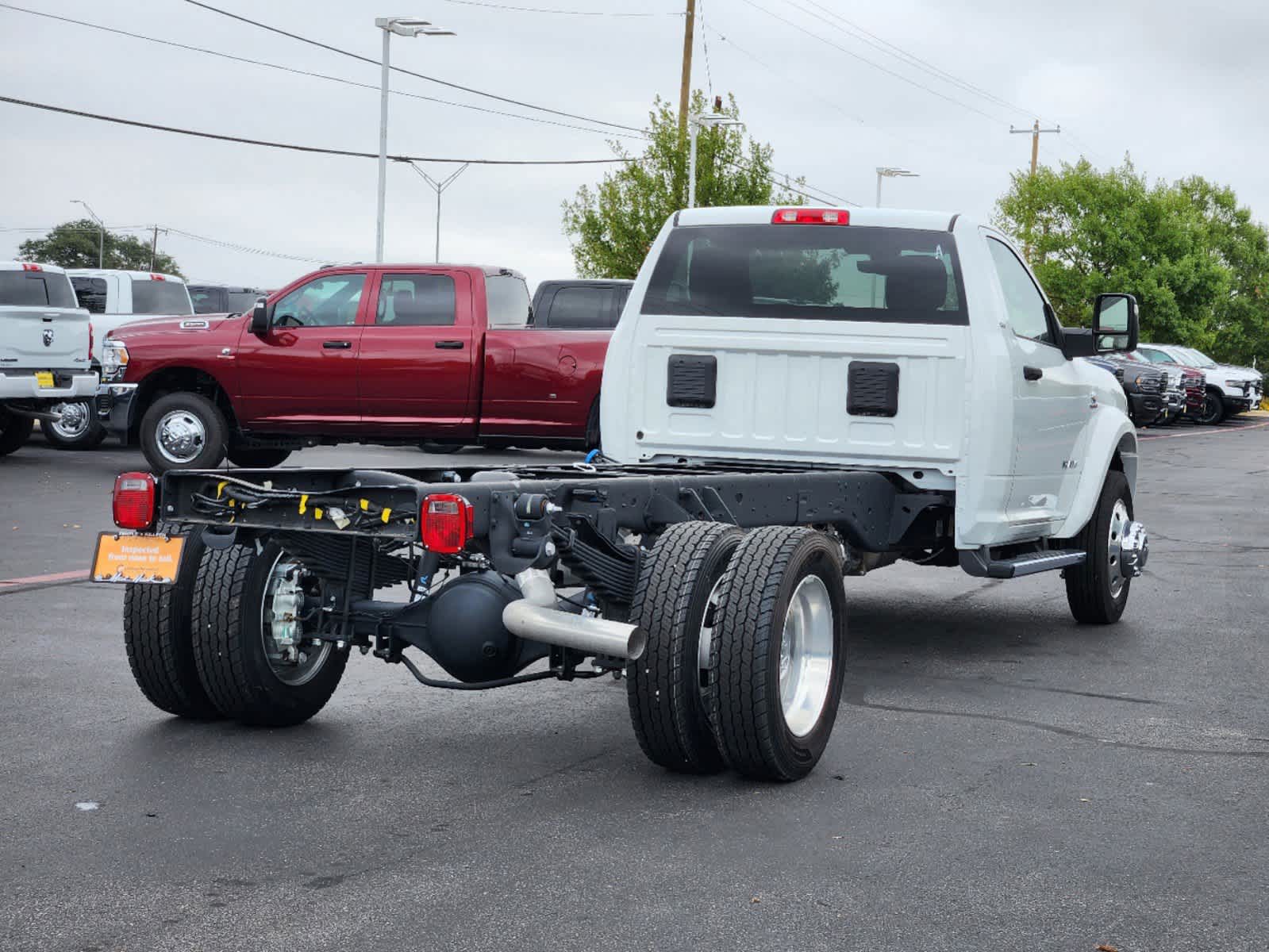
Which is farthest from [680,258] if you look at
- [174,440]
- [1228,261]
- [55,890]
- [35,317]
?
[1228,261]

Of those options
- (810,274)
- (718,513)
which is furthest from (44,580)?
(718,513)

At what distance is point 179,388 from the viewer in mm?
17484

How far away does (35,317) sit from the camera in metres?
18.3

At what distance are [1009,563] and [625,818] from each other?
11.5 ft

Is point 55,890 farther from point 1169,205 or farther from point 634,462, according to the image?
point 1169,205

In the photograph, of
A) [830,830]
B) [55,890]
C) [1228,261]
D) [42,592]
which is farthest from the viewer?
[1228,261]

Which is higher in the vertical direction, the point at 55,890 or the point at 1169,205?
the point at 1169,205

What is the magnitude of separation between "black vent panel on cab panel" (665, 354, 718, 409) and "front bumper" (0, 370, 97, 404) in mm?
12119

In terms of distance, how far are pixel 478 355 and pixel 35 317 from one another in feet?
17.2

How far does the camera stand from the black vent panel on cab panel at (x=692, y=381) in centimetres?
821

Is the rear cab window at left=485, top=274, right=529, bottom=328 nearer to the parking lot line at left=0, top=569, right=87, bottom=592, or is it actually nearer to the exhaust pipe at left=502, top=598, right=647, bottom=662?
the parking lot line at left=0, top=569, right=87, bottom=592

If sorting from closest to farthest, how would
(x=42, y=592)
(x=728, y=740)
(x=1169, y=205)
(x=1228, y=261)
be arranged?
1. (x=728, y=740)
2. (x=42, y=592)
3. (x=1169, y=205)
4. (x=1228, y=261)

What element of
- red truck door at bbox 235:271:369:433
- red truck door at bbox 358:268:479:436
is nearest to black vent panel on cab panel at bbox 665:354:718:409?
red truck door at bbox 358:268:479:436

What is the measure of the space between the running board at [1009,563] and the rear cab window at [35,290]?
13.5m
